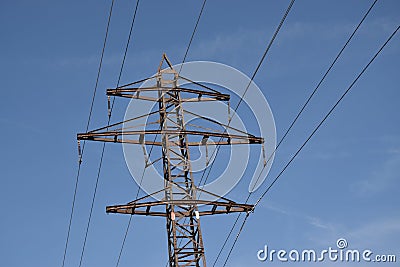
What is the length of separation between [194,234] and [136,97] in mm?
5287

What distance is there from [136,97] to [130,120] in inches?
55.2

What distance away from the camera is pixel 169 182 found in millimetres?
27484

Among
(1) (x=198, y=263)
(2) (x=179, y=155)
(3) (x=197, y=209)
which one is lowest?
(1) (x=198, y=263)

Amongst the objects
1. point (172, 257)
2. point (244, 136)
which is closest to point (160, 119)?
point (244, 136)

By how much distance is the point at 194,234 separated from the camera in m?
26.9

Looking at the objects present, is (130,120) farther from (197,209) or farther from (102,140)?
(197,209)

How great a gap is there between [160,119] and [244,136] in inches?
116

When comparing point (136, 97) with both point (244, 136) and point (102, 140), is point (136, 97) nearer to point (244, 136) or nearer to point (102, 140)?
point (102, 140)

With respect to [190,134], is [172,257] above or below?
below

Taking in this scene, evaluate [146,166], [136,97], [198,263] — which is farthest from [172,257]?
[136,97]

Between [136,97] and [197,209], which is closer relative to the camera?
[197,209]

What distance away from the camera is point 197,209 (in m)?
27.1

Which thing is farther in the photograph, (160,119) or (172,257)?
(160,119)

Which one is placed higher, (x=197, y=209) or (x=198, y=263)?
(x=197, y=209)
